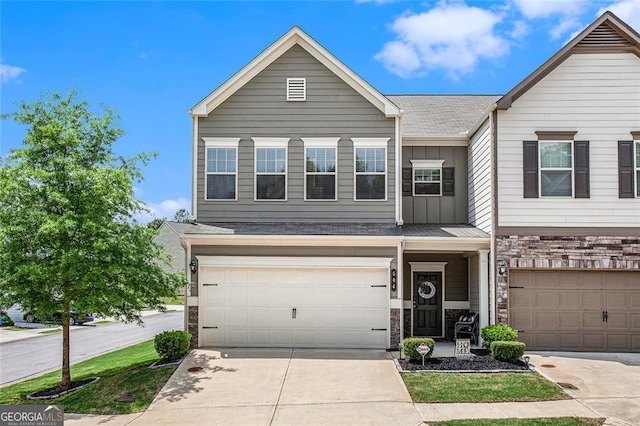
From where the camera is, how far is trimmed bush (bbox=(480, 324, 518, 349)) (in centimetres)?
1299

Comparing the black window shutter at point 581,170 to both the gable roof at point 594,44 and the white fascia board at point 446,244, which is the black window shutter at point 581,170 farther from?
the white fascia board at point 446,244

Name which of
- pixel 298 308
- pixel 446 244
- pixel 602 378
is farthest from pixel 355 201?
pixel 602 378

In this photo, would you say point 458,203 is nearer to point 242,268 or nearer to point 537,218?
point 537,218

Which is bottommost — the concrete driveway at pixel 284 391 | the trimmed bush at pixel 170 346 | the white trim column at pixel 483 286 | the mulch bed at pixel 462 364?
the concrete driveway at pixel 284 391

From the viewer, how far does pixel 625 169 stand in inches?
552

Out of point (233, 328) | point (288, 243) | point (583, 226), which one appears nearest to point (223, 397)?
point (233, 328)

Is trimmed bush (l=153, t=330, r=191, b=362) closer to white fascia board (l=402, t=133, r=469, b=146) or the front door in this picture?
the front door

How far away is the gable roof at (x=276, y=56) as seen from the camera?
1493cm

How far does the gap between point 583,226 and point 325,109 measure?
750 cm

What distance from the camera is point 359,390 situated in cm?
1070

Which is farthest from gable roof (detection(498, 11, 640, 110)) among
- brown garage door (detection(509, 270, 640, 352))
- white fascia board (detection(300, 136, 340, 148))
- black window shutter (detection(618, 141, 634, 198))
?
brown garage door (detection(509, 270, 640, 352))

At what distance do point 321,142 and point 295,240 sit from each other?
2954mm

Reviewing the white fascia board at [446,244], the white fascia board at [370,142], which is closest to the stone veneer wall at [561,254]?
the white fascia board at [446,244]

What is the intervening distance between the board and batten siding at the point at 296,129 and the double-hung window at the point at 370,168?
0.45 feet
